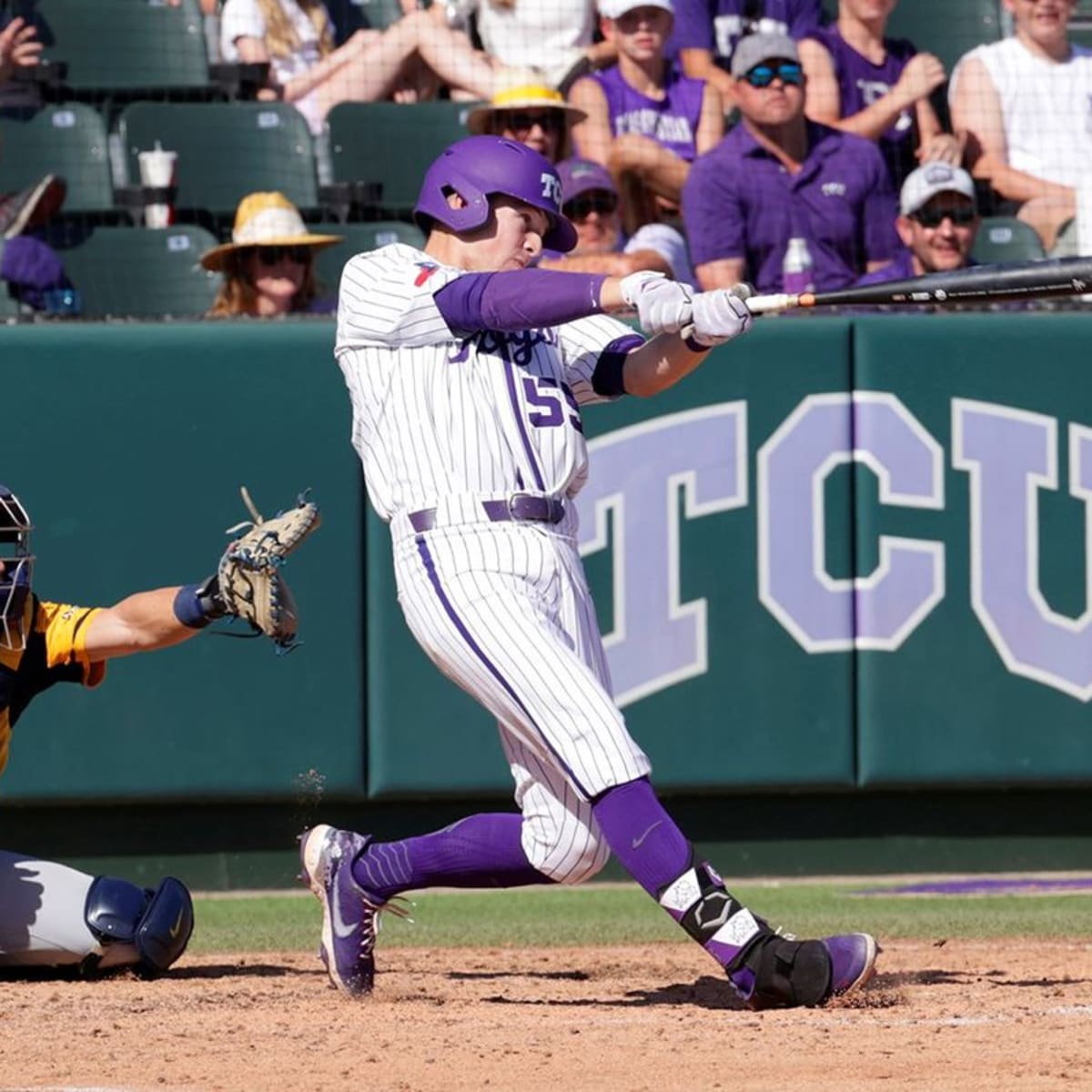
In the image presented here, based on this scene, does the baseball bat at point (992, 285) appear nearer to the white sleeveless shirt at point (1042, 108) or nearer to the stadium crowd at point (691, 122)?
the stadium crowd at point (691, 122)

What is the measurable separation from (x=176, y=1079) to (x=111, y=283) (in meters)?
4.17

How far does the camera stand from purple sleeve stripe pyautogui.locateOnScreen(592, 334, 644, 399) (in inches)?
174

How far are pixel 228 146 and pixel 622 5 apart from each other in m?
1.53

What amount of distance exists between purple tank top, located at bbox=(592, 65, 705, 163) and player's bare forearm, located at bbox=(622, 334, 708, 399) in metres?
3.45

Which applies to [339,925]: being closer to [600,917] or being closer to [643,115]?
[600,917]

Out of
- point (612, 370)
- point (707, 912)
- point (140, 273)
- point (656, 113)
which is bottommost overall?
point (707, 912)

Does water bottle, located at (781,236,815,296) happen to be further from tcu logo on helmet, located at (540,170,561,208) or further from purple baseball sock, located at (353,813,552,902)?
purple baseball sock, located at (353,813,552,902)

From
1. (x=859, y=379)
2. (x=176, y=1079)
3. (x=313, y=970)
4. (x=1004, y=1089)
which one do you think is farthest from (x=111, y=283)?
(x=1004, y=1089)

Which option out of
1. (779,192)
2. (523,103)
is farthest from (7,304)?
(779,192)

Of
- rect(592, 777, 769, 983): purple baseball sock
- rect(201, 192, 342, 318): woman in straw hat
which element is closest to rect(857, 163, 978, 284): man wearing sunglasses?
rect(201, 192, 342, 318): woman in straw hat

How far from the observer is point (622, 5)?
7.81 metres

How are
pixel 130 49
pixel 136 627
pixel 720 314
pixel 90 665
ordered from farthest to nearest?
1. pixel 130 49
2. pixel 90 665
3. pixel 136 627
4. pixel 720 314

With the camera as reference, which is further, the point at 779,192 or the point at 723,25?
the point at 723,25

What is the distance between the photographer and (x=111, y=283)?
721 centimetres
